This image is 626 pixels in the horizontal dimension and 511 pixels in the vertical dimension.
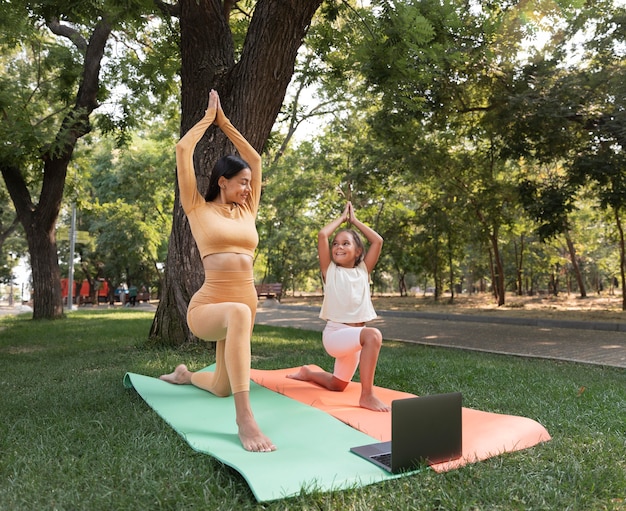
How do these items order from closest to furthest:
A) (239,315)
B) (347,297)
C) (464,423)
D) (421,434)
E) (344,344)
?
1. (421,434)
2. (239,315)
3. (464,423)
4. (344,344)
5. (347,297)

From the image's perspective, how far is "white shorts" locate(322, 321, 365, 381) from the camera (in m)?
4.40

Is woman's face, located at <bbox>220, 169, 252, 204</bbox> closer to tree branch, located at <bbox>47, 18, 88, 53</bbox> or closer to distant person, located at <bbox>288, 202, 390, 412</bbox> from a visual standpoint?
distant person, located at <bbox>288, 202, 390, 412</bbox>

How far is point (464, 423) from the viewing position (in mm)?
3863

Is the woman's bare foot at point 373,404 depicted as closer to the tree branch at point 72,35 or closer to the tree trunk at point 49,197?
the tree trunk at point 49,197

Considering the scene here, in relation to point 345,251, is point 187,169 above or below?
above

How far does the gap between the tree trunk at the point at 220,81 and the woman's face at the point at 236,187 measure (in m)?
3.40

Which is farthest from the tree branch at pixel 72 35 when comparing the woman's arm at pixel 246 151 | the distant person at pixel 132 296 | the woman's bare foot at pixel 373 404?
the distant person at pixel 132 296

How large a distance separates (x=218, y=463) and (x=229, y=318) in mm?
952

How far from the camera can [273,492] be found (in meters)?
2.58

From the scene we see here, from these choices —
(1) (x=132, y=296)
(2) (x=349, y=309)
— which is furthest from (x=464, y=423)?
(1) (x=132, y=296)

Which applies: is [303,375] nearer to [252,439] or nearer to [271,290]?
[252,439]

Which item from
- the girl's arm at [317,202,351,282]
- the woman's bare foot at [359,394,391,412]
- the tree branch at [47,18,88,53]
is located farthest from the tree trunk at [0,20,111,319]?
the woman's bare foot at [359,394,391,412]

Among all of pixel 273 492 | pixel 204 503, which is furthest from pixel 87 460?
pixel 273 492

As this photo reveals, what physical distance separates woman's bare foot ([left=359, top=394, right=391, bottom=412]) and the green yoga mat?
43 centimetres
